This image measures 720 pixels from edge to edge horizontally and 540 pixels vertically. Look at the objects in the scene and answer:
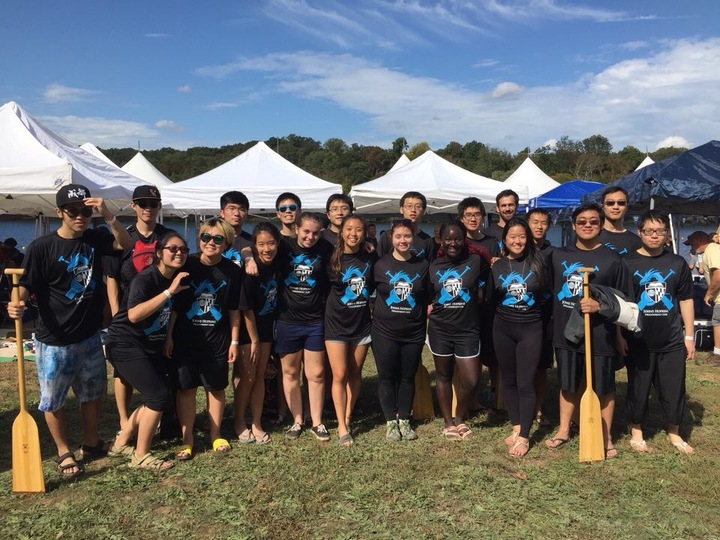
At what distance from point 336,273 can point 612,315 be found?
198 centimetres

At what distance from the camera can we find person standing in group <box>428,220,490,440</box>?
4004 millimetres

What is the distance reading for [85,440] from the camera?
3914 millimetres

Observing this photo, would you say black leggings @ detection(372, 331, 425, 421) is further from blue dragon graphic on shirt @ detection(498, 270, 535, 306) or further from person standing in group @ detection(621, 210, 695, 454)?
person standing in group @ detection(621, 210, 695, 454)

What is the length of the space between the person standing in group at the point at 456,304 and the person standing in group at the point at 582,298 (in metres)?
0.58

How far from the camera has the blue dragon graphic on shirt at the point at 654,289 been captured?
387cm

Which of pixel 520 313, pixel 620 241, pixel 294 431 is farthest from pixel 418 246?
→ pixel 294 431

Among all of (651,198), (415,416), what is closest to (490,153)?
(651,198)

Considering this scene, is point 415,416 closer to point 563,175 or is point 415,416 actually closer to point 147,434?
point 147,434

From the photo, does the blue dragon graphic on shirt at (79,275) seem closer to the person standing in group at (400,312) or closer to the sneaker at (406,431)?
the person standing in group at (400,312)

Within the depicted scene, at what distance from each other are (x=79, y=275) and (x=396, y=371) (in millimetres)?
2404

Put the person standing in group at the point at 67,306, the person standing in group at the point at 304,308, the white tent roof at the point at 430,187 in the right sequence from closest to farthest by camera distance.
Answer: the person standing in group at the point at 67,306
the person standing in group at the point at 304,308
the white tent roof at the point at 430,187

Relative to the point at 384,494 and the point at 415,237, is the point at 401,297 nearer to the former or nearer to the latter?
the point at 415,237

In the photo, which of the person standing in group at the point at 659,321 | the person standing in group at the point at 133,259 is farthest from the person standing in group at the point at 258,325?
the person standing in group at the point at 659,321

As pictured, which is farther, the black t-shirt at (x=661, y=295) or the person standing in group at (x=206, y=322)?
the black t-shirt at (x=661, y=295)
